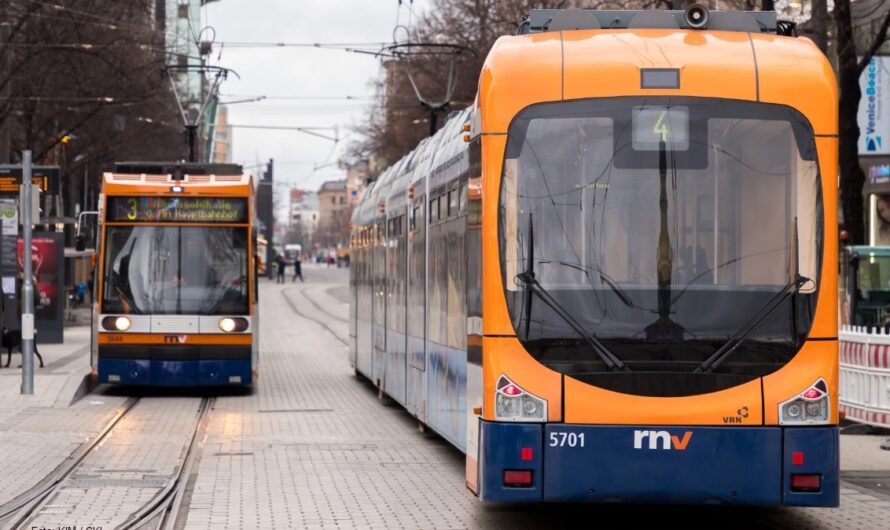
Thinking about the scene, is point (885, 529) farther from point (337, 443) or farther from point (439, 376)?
point (337, 443)

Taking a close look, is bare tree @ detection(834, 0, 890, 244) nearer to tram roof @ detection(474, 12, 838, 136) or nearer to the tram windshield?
tram roof @ detection(474, 12, 838, 136)

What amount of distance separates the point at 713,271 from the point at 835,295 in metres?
0.71

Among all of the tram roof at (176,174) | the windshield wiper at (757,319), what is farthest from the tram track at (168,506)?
the tram roof at (176,174)

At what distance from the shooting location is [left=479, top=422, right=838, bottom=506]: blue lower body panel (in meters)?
9.09

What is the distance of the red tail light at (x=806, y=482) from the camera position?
909 cm

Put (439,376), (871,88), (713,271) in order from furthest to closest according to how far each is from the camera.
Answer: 1. (871,88)
2. (439,376)
3. (713,271)

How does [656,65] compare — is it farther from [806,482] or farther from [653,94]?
[806,482]

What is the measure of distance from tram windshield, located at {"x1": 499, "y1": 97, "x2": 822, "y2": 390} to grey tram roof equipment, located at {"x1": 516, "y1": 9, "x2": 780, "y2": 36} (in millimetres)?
802

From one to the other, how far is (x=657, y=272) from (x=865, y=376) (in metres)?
8.00

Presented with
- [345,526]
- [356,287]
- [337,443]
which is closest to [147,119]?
[356,287]

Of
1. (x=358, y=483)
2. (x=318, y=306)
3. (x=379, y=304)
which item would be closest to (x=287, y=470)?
(x=358, y=483)

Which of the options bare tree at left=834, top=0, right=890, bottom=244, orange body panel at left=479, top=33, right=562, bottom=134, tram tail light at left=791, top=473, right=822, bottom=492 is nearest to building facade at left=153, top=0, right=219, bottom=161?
bare tree at left=834, top=0, right=890, bottom=244

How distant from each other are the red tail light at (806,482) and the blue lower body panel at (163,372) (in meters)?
13.5

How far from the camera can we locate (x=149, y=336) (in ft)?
70.1
